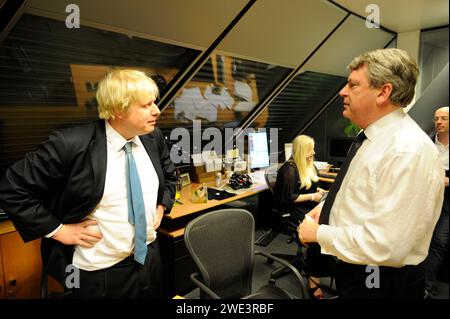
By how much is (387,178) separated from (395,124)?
0.23 meters

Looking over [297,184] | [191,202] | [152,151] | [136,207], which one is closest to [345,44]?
[297,184]

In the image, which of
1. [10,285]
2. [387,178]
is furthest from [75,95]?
[387,178]

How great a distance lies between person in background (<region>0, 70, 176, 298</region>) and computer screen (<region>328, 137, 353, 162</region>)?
335 centimetres

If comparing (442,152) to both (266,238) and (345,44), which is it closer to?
(266,238)

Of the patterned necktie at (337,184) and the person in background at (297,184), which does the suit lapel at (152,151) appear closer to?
the patterned necktie at (337,184)

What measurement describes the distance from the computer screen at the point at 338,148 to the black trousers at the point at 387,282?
10.1 feet

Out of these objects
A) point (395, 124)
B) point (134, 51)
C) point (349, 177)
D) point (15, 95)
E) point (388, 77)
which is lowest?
point (349, 177)

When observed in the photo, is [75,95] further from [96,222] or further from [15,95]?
[96,222]

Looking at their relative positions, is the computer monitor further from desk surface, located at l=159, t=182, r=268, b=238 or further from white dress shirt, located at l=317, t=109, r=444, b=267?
white dress shirt, located at l=317, t=109, r=444, b=267

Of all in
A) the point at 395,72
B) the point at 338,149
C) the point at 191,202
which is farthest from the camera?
the point at 338,149

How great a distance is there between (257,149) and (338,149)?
131 centimetres

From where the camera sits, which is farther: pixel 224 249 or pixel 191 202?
pixel 191 202

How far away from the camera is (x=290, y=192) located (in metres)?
2.60

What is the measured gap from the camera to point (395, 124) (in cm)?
103
